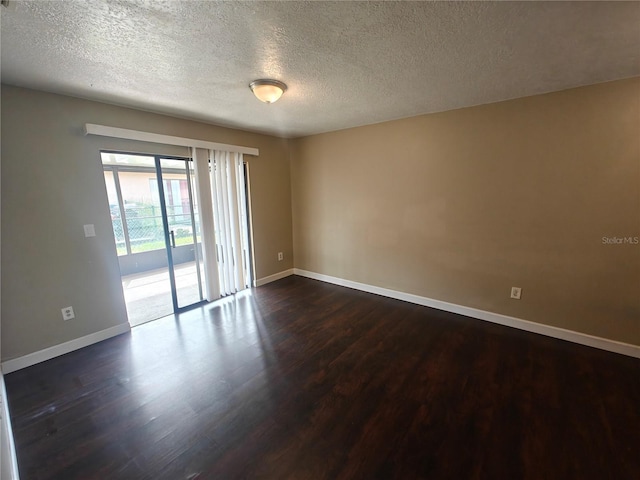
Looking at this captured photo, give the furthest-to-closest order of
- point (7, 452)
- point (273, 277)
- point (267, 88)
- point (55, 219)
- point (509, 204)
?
point (273, 277)
point (509, 204)
point (55, 219)
point (267, 88)
point (7, 452)

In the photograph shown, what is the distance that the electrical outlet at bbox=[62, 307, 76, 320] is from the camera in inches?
96.0

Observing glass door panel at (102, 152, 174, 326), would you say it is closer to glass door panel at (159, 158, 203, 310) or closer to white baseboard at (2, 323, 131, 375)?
glass door panel at (159, 158, 203, 310)

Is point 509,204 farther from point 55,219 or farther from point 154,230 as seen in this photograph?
point 154,230

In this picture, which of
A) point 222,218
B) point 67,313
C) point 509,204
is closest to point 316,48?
point 509,204

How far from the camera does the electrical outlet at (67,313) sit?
8.00ft

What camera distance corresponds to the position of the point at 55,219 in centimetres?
234

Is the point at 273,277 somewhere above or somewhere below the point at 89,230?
below

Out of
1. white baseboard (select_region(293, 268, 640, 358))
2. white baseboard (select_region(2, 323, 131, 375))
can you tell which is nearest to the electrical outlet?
white baseboard (select_region(2, 323, 131, 375))

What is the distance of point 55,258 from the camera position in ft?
7.75

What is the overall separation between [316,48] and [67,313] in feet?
10.4

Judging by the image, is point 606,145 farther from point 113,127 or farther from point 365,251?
point 113,127

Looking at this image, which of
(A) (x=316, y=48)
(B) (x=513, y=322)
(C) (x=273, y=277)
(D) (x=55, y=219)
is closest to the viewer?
(A) (x=316, y=48)

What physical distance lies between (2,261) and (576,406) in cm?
447

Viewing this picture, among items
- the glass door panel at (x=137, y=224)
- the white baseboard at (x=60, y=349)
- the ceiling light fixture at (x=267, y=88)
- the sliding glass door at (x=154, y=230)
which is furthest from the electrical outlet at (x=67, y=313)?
the ceiling light fixture at (x=267, y=88)
